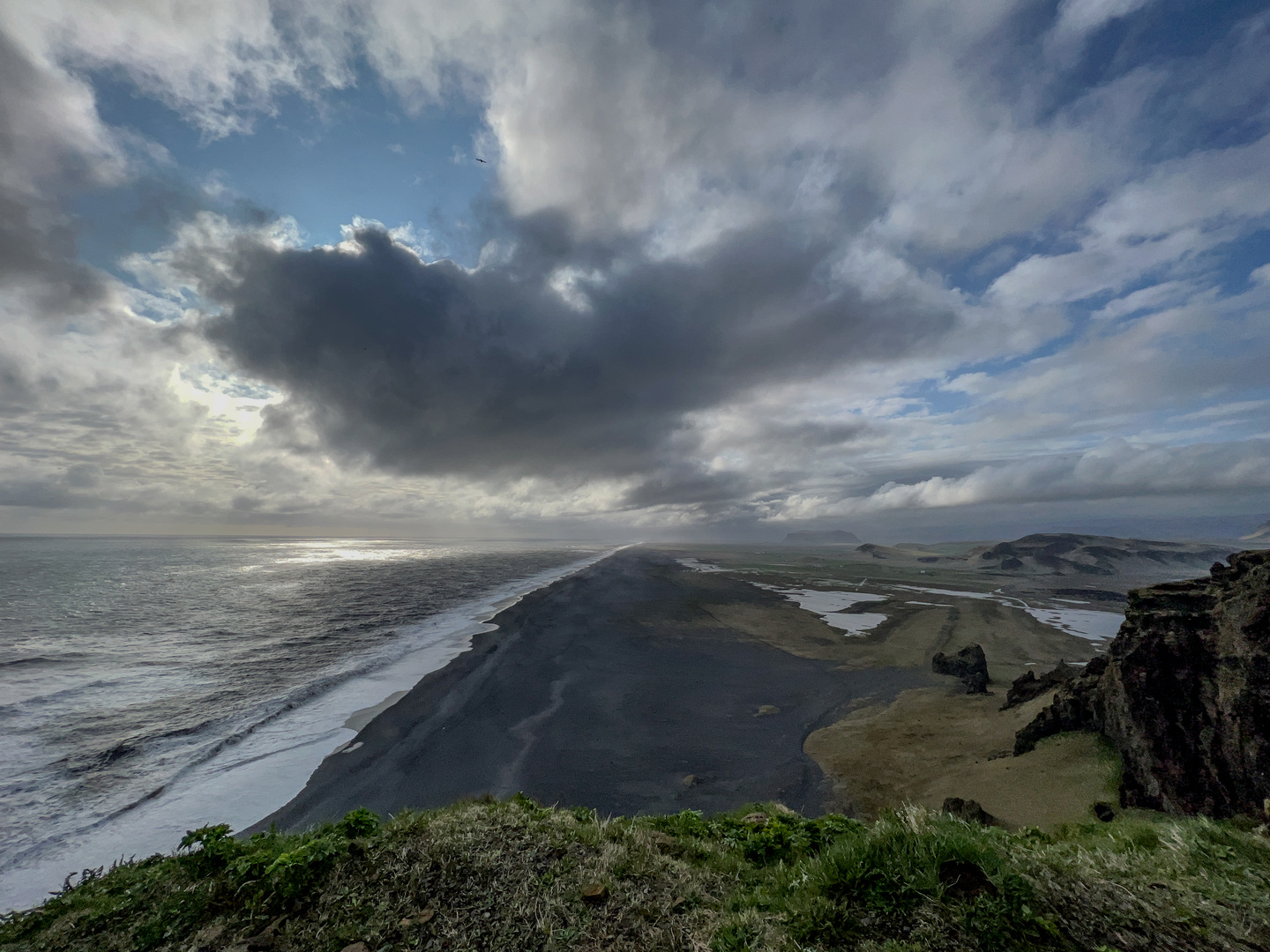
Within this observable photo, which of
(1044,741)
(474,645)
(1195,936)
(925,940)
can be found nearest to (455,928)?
(925,940)

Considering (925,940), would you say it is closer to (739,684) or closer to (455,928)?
(455,928)

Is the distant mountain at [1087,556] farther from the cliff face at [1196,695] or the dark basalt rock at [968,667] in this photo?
the cliff face at [1196,695]

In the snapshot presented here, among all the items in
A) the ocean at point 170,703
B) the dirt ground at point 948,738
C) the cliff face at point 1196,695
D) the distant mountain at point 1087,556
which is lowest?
the distant mountain at point 1087,556

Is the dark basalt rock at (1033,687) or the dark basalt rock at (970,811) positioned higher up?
the dark basalt rock at (970,811)

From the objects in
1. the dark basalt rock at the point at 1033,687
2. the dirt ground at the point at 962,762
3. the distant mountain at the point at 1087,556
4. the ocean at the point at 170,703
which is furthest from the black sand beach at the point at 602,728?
the distant mountain at the point at 1087,556

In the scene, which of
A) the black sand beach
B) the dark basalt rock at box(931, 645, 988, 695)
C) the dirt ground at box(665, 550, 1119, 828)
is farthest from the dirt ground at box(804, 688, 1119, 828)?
the dark basalt rock at box(931, 645, 988, 695)

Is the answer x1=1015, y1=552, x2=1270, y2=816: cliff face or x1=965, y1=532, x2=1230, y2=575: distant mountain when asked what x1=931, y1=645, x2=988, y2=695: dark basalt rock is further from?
x1=965, y1=532, x2=1230, y2=575: distant mountain

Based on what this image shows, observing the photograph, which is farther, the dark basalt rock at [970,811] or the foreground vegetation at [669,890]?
the dark basalt rock at [970,811]
